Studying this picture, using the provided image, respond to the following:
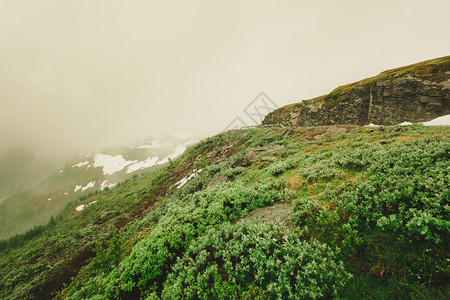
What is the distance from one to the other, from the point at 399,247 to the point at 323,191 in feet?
11.6

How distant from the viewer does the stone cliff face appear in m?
30.6

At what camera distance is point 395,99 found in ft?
114

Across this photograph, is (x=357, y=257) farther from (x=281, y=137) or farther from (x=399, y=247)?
(x=281, y=137)

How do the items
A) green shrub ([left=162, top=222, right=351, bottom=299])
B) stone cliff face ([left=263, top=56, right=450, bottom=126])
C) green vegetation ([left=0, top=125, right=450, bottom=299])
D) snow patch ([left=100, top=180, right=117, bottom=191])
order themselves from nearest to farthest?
green vegetation ([left=0, top=125, right=450, bottom=299]) → green shrub ([left=162, top=222, right=351, bottom=299]) → stone cliff face ([left=263, top=56, right=450, bottom=126]) → snow patch ([left=100, top=180, right=117, bottom=191])

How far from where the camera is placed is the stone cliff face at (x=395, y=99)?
30578mm

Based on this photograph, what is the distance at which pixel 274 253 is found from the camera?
15.3 ft

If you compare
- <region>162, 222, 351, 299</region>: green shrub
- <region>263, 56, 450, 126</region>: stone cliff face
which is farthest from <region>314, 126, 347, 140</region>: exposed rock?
<region>263, 56, 450, 126</region>: stone cliff face

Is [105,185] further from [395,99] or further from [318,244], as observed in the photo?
[395,99]

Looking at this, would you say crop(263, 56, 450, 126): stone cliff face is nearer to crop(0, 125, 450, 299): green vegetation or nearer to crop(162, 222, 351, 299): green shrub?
crop(0, 125, 450, 299): green vegetation

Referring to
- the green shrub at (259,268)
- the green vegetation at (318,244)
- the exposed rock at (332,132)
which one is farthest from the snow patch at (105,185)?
the green shrub at (259,268)

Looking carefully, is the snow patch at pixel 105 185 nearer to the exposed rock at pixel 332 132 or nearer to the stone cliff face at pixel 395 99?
the stone cliff face at pixel 395 99

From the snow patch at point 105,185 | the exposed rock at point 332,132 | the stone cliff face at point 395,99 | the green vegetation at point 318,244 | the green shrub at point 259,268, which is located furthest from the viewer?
the snow patch at point 105,185

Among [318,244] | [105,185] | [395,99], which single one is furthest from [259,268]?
[105,185]

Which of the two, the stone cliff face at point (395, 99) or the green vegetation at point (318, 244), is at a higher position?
the green vegetation at point (318, 244)
